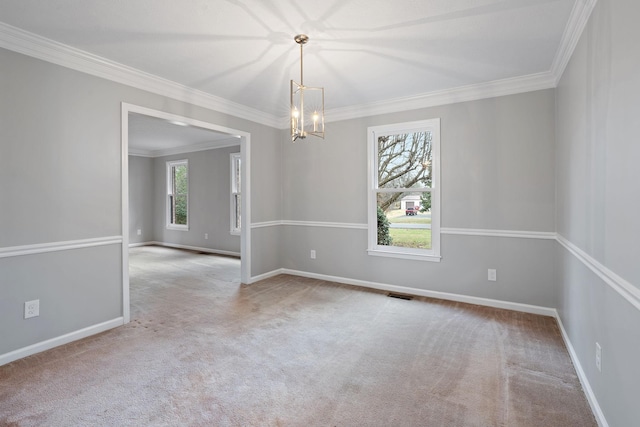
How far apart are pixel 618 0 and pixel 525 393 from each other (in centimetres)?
231

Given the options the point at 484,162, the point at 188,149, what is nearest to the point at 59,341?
the point at 484,162

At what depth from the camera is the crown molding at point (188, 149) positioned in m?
6.86

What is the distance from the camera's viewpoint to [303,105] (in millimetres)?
4082

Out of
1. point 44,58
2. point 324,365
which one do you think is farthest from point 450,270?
point 44,58

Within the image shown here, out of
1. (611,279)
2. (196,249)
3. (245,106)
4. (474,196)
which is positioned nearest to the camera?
(611,279)

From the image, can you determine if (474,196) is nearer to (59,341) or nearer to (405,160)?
(405,160)

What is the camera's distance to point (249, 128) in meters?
4.60

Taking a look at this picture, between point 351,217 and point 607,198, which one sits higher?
point 607,198

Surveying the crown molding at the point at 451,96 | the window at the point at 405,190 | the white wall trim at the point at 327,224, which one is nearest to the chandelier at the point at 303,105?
the crown molding at the point at 451,96

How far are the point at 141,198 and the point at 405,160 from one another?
7.21 metres

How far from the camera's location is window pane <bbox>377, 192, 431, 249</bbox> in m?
4.11

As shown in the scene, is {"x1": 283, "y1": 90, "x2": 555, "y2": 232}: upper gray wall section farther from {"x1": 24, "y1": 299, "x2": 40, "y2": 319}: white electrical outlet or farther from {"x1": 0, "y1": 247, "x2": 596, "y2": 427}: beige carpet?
{"x1": 24, "y1": 299, "x2": 40, "y2": 319}: white electrical outlet

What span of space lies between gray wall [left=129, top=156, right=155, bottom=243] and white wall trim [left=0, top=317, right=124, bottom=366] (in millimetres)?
5819

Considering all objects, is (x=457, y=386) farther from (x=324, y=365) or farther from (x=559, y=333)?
(x=559, y=333)
